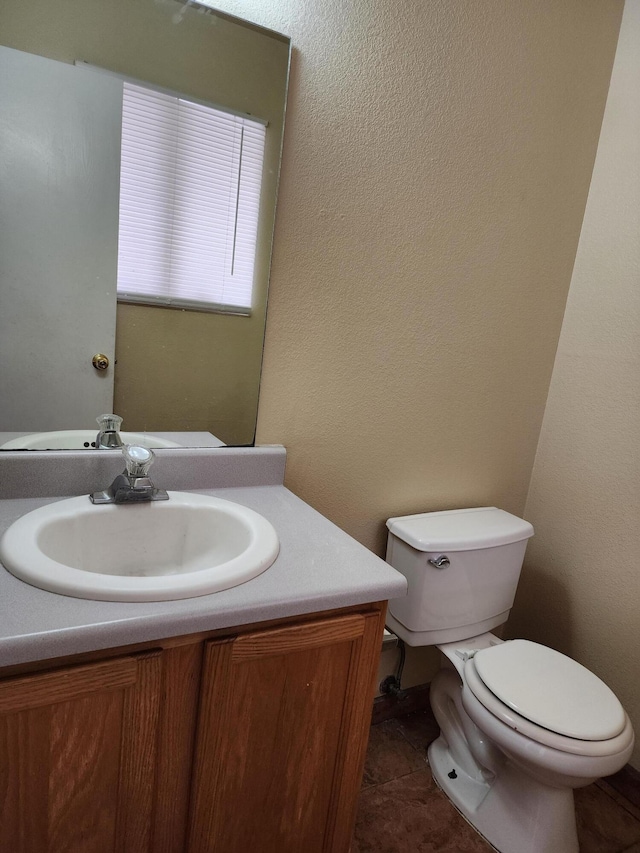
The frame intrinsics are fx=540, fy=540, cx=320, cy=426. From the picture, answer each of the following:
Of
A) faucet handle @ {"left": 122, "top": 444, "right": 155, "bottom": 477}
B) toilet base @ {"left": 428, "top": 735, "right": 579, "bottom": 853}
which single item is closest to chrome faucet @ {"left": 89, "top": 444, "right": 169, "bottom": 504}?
faucet handle @ {"left": 122, "top": 444, "right": 155, "bottom": 477}

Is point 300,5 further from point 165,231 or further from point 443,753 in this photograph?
point 443,753

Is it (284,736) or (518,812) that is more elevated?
(284,736)

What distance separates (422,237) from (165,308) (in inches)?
28.7

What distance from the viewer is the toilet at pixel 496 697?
122 cm

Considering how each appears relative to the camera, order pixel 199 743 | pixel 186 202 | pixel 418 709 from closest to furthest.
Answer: pixel 199 743 → pixel 186 202 → pixel 418 709

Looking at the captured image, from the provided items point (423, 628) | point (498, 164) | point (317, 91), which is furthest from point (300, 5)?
point (423, 628)

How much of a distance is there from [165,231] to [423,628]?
121 centimetres

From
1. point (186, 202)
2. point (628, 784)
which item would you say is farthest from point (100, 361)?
point (628, 784)

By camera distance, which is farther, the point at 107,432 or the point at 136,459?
the point at 107,432

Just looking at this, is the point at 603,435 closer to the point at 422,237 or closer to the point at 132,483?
the point at 422,237

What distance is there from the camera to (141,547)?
1094 millimetres

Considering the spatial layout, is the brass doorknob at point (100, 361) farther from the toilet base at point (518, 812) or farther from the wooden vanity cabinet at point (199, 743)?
the toilet base at point (518, 812)

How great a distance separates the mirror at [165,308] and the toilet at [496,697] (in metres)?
0.66

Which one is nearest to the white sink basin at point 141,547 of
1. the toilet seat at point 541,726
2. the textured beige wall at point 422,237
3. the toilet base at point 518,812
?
the textured beige wall at point 422,237
